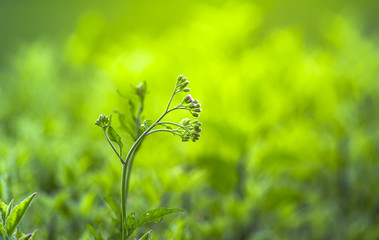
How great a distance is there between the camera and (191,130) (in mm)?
265

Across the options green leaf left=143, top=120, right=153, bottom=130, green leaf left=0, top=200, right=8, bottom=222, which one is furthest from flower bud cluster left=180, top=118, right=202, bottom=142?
green leaf left=0, top=200, right=8, bottom=222

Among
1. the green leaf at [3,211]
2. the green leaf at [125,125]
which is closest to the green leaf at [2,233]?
the green leaf at [3,211]

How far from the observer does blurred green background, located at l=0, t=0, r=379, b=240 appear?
0.43 m

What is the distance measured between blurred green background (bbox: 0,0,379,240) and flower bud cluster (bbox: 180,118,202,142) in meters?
0.09

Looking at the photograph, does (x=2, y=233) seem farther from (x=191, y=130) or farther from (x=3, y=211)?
(x=191, y=130)

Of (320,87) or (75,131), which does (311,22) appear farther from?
(75,131)

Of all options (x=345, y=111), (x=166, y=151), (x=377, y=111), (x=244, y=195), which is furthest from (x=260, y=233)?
Result: (x=377, y=111)

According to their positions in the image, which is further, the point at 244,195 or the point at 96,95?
the point at 96,95

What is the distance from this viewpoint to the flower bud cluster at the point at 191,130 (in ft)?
0.86

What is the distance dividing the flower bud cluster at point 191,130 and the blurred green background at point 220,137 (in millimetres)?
88

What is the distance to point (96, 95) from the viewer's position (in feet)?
2.39

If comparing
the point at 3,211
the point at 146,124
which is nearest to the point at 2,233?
the point at 3,211

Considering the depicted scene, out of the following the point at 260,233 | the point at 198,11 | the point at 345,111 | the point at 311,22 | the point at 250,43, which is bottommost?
the point at 260,233

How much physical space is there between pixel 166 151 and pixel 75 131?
229 mm
